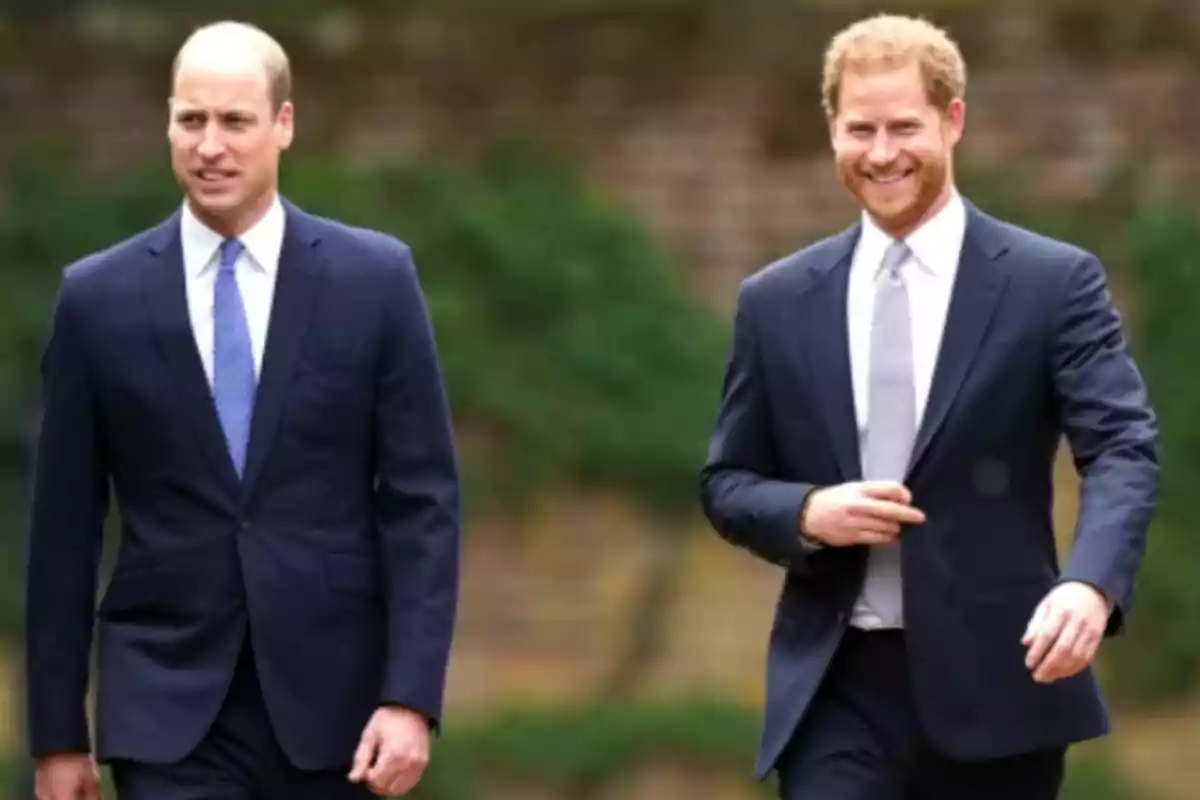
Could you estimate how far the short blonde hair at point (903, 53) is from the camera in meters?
5.05

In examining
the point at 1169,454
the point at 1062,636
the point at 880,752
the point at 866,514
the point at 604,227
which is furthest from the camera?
the point at 604,227

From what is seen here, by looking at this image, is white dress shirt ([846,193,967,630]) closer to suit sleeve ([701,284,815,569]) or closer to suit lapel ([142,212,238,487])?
suit sleeve ([701,284,815,569])

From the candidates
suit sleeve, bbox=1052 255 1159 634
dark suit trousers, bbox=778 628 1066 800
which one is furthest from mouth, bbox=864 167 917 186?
dark suit trousers, bbox=778 628 1066 800

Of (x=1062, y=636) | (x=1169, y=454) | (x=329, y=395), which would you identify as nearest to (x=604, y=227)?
(x=1169, y=454)

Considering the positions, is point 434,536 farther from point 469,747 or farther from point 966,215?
point 469,747

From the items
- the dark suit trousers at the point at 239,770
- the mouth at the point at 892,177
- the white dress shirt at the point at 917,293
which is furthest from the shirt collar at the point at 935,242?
the dark suit trousers at the point at 239,770

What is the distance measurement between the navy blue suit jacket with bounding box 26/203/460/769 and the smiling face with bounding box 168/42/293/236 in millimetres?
170

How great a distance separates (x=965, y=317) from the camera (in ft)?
16.8

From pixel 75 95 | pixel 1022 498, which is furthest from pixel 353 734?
pixel 75 95

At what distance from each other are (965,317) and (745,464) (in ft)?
1.53

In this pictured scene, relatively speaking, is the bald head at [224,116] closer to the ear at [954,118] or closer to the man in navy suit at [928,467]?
the man in navy suit at [928,467]

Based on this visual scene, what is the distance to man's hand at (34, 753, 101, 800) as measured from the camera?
17.2 feet

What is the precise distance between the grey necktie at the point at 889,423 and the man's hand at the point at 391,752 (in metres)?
0.76

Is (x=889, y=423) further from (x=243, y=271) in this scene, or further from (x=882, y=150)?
(x=243, y=271)
